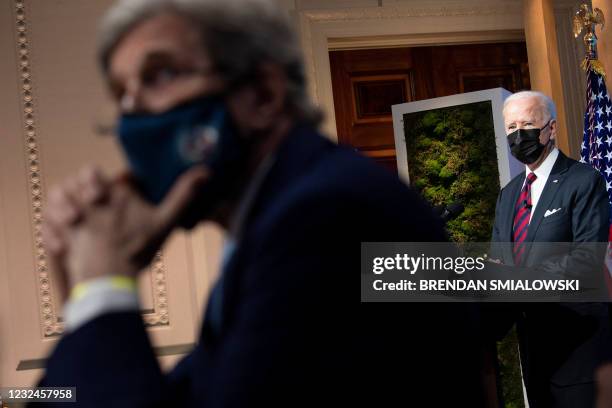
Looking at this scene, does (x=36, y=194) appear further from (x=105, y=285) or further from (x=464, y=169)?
(x=105, y=285)

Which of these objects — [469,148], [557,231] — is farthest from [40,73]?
[557,231]

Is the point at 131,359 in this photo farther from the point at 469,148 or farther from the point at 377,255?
the point at 469,148

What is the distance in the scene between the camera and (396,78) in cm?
578

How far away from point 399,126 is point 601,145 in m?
1.18

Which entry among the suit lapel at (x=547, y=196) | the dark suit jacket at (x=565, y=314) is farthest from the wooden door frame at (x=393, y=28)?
the dark suit jacket at (x=565, y=314)

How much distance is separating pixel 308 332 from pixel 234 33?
36cm

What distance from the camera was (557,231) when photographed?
3.18m

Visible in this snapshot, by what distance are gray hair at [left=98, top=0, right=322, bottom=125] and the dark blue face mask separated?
5 centimetres

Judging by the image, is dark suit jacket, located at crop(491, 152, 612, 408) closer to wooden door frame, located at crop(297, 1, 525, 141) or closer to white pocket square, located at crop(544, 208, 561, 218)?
white pocket square, located at crop(544, 208, 561, 218)

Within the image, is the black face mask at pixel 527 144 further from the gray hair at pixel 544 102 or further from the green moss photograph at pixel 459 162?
the green moss photograph at pixel 459 162

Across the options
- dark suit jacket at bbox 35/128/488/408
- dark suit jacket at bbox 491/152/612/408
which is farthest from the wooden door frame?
dark suit jacket at bbox 35/128/488/408

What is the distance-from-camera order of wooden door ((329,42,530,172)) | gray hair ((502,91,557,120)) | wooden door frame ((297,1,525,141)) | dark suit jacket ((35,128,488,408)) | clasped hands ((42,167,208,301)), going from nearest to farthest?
dark suit jacket ((35,128,488,408))
clasped hands ((42,167,208,301))
gray hair ((502,91,557,120))
wooden door frame ((297,1,525,141))
wooden door ((329,42,530,172))

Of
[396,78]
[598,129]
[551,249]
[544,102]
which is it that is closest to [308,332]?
[551,249]

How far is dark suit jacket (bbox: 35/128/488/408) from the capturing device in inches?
31.9
